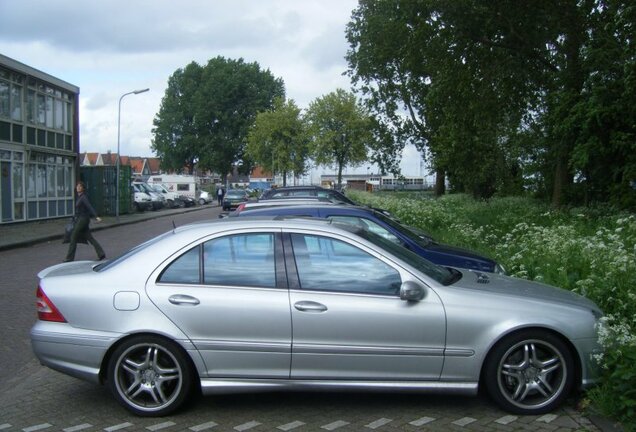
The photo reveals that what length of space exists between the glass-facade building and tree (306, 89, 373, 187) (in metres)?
22.7

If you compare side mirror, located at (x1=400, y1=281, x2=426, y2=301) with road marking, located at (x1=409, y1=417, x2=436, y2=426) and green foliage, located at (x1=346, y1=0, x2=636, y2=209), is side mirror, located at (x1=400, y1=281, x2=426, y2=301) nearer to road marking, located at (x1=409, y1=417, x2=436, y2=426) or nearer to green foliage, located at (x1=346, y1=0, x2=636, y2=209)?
road marking, located at (x1=409, y1=417, x2=436, y2=426)

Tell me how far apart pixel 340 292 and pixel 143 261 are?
156 cm

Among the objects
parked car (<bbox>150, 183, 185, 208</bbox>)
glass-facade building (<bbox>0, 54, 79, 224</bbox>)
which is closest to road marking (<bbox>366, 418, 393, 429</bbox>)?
glass-facade building (<bbox>0, 54, 79, 224</bbox>)

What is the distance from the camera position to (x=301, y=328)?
4.57 metres

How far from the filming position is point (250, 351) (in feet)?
15.1

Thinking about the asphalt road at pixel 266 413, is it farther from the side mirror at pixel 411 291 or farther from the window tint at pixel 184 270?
the window tint at pixel 184 270

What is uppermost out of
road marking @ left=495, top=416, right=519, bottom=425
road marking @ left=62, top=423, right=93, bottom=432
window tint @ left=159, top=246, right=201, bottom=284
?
window tint @ left=159, top=246, right=201, bottom=284

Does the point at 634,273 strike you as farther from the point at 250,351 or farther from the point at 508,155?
the point at 508,155

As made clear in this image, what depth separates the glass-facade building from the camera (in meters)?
24.0

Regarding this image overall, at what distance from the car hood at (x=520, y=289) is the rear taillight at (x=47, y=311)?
→ 3.08 meters

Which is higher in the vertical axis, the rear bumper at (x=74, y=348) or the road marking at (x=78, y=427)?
the rear bumper at (x=74, y=348)

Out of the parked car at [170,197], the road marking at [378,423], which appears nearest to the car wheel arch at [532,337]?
the road marking at [378,423]

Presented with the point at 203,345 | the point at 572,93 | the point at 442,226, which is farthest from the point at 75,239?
the point at 572,93

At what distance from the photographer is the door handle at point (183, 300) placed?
15.3 feet
